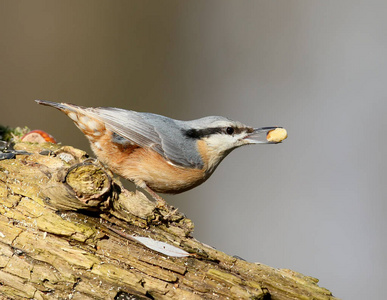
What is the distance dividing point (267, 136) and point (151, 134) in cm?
75

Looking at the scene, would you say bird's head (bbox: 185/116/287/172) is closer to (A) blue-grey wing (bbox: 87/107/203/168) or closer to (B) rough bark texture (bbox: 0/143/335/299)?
(A) blue-grey wing (bbox: 87/107/203/168)

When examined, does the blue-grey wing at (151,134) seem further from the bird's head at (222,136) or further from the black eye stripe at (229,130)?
the black eye stripe at (229,130)

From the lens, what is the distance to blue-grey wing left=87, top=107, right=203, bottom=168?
2.66 m

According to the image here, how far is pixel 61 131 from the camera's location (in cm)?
545

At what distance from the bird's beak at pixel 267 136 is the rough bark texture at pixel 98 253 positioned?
2.85 ft

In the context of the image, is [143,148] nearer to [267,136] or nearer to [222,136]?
[222,136]

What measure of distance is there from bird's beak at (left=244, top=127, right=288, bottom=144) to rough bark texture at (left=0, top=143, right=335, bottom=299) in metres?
0.87

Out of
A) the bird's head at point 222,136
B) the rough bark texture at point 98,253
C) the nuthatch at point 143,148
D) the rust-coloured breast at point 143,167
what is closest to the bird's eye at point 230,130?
the bird's head at point 222,136

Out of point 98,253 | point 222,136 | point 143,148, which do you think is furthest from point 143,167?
point 98,253

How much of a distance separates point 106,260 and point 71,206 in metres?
0.29

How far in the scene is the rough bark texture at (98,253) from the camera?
1.97 meters

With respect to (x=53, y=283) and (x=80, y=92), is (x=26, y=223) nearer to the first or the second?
(x=53, y=283)

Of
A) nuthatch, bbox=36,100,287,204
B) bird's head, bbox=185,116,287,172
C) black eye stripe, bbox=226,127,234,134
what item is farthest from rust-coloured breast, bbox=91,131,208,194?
black eye stripe, bbox=226,127,234,134

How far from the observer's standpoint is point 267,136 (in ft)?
9.55
